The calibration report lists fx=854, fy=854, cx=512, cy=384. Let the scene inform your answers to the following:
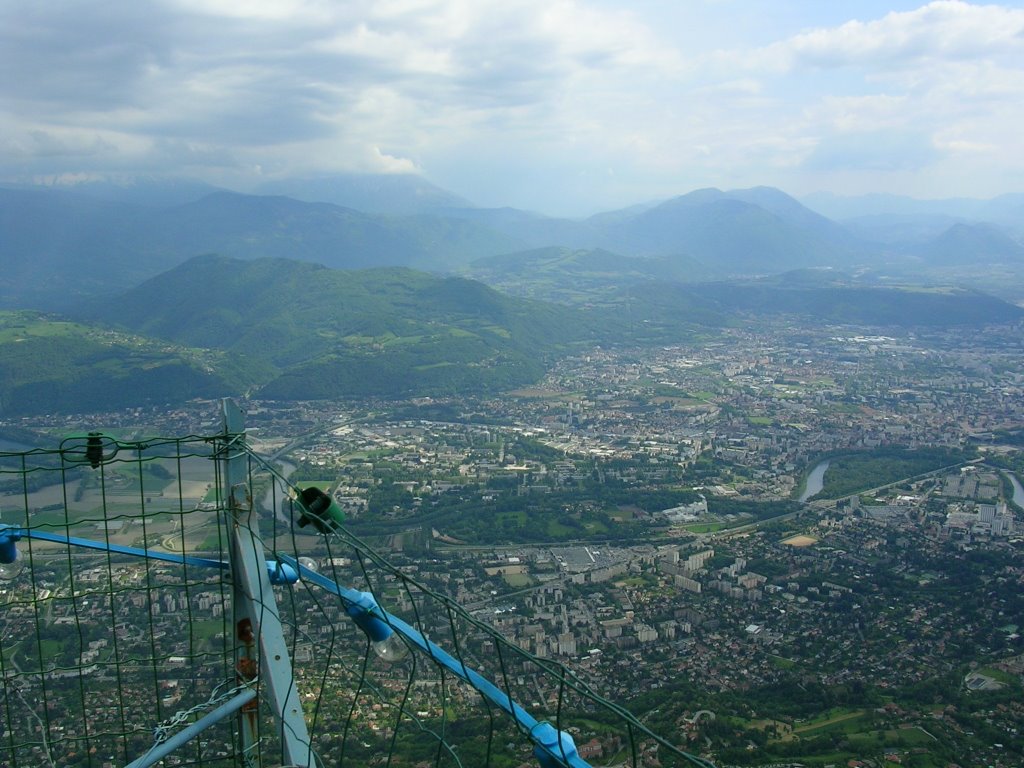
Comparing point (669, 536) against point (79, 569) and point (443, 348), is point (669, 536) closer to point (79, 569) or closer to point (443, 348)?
point (79, 569)

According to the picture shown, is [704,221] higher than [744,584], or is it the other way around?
[704,221]

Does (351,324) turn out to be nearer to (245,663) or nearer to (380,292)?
(380,292)

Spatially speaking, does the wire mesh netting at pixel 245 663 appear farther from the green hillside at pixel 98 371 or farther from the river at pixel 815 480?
the green hillside at pixel 98 371

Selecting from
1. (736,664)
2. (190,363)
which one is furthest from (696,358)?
(736,664)

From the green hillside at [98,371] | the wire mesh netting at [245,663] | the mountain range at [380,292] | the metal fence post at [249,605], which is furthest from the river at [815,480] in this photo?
the green hillside at [98,371]

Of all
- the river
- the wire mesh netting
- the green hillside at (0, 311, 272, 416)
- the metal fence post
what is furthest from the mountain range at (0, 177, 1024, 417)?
the metal fence post

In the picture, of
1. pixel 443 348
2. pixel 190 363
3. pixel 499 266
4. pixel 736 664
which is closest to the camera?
pixel 736 664

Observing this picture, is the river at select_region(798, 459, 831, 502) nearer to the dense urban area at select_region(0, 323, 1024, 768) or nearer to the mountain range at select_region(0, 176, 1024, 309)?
the dense urban area at select_region(0, 323, 1024, 768)

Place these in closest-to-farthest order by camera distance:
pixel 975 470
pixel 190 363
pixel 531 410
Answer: pixel 975 470 → pixel 531 410 → pixel 190 363
